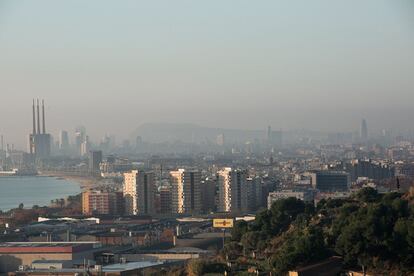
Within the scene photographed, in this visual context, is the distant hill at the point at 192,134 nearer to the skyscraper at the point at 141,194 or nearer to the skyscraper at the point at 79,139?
the skyscraper at the point at 79,139

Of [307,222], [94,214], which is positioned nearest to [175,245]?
[307,222]

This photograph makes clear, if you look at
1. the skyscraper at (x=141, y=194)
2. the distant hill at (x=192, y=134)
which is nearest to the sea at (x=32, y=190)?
the skyscraper at (x=141, y=194)

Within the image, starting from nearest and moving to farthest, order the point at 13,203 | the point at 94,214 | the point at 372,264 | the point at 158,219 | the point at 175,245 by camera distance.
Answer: the point at 372,264
the point at 175,245
the point at 158,219
the point at 94,214
the point at 13,203

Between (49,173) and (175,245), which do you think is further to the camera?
(49,173)

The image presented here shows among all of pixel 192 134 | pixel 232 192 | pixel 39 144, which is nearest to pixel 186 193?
pixel 232 192

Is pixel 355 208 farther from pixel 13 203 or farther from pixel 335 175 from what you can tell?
pixel 13 203

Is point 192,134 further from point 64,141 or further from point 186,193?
point 186,193

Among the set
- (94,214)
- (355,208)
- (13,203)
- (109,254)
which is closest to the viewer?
(355,208)
